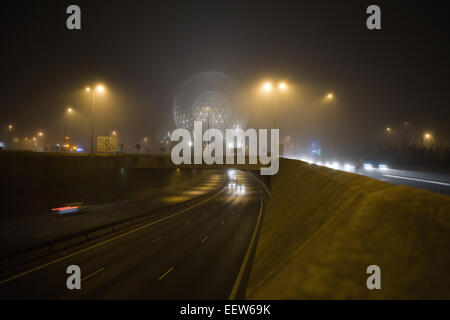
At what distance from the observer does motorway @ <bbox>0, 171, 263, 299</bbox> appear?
14625mm

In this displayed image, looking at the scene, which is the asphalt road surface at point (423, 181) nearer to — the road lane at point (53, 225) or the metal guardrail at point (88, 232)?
the metal guardrail at point (88, 232)

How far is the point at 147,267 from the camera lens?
1838 centimetres

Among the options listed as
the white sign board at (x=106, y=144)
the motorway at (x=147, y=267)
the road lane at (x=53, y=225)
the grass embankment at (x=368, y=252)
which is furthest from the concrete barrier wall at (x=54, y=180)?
the grass embankment at (x=368, y=252)

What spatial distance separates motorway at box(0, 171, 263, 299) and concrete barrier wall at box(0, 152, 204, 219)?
2359cm

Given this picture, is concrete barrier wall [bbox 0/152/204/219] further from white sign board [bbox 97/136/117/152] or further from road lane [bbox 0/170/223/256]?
white sign board [bbox 97/136/117/152]

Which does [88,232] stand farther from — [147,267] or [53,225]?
[53,225]

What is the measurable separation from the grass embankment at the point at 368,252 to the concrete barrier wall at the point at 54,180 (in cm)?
4601

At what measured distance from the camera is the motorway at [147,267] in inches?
576

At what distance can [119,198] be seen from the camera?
56.0 metres

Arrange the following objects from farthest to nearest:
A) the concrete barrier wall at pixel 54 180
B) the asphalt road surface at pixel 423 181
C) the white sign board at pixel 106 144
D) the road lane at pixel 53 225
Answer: the white sign board at pixel 106 144 < the concrete barrier wall at pixel 54 180 < the road lane at pixel 53 225 < the asphalt road surface at pixel 423 181

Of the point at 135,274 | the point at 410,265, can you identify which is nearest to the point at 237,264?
the point at 135,274

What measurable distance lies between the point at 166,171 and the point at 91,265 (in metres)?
57.1
